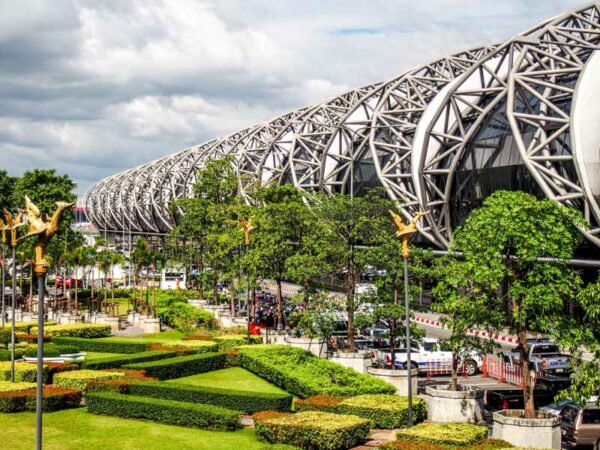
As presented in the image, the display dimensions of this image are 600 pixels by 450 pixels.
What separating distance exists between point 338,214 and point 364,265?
3.47m

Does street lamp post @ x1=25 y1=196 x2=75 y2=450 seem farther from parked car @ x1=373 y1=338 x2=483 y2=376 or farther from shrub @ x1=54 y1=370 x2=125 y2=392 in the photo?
parked car @ x1=373 y1=338 x2=483 y2=376

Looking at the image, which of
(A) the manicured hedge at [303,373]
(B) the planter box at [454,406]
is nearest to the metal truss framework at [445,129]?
(A) the manicured hedge at [303,373]

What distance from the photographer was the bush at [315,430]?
24.5 meters

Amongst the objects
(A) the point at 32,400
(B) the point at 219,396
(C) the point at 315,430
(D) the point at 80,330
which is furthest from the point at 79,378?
(D) the point at 80,330

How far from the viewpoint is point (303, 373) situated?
115 feet

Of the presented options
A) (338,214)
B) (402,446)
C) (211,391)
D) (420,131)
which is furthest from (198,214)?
(402,446)

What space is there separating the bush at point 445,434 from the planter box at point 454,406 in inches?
144

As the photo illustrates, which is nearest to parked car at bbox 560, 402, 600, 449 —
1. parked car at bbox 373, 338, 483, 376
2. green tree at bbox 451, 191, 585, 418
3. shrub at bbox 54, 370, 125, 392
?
green tree at bbox 451, 191, 585, 418

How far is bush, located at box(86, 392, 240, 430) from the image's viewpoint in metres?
27.3

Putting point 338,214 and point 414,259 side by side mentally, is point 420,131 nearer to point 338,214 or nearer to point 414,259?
point 338,214

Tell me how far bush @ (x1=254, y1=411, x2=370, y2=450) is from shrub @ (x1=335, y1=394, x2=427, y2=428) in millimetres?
2279

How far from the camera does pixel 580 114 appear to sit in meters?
46.0

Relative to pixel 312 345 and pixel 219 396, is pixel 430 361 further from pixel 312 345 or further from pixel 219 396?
pixel 219 396

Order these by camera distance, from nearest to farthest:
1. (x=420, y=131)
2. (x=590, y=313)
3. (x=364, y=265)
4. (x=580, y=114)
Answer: (x=590, y=313) → (x=364, y=265) → (x=580, y=114) → (x=420, y=131)
